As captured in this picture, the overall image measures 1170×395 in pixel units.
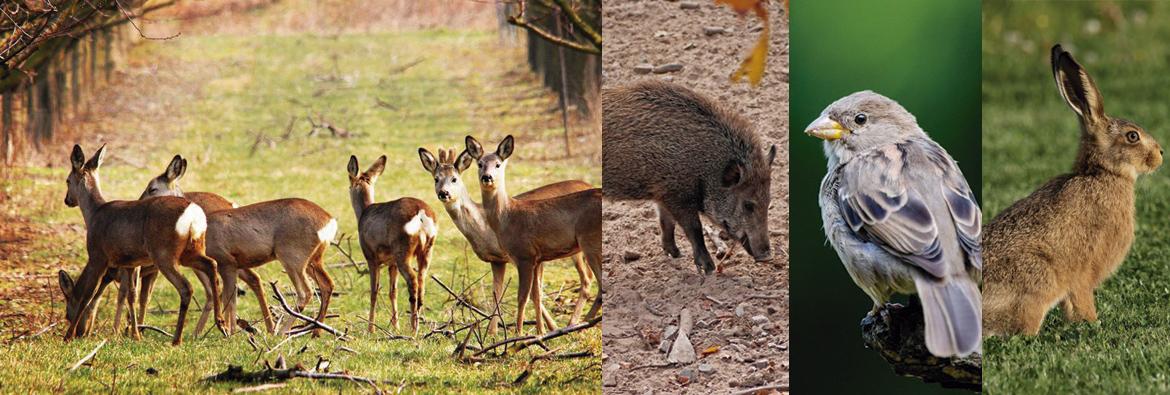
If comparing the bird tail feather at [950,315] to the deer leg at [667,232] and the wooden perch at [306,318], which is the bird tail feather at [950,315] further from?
the wooden perch at [306,318]

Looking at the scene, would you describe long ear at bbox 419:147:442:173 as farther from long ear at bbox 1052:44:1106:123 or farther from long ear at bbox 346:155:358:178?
long ear at bbox 1052:44:1106:123

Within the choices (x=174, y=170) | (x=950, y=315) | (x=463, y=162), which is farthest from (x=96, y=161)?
(x=950, y=315)

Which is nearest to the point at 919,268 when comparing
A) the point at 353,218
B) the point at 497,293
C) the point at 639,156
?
the point at 639,156

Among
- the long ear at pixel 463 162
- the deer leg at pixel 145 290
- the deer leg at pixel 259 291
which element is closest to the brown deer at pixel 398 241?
the long ear at pixel 463 162

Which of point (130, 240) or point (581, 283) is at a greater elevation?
point (130, 240)

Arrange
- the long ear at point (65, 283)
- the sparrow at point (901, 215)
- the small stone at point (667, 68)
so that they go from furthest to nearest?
1. the long ear at point (65, 283)
2. the small stone at point (667, 68)
3. the sparrow at point (901, 215)

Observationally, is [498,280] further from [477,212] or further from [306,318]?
[306,318]

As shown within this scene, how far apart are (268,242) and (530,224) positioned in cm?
172

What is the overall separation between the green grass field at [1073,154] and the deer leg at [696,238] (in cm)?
171

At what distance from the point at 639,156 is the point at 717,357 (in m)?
1.18

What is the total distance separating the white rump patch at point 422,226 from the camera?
923 centimetres

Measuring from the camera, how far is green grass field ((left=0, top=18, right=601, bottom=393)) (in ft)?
31.4

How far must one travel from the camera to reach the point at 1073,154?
1269 cm

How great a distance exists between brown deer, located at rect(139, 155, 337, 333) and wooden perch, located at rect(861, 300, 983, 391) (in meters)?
3.65
